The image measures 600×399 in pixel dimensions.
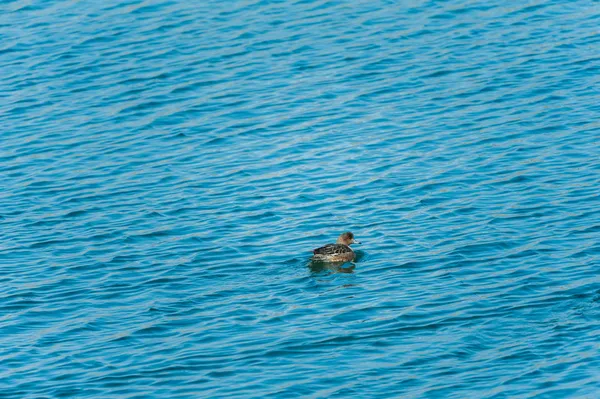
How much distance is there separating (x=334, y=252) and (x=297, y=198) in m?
4.64

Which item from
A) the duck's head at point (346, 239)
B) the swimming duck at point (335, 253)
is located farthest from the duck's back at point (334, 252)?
the duck's head at point (346, 239)

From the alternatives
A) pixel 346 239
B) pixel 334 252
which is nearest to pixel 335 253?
pixel 334 252

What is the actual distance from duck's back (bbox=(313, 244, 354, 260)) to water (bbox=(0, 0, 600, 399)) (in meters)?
0.39

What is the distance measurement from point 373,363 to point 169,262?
21.6ft

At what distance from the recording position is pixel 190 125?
106 feet

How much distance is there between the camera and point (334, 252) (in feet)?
74.6

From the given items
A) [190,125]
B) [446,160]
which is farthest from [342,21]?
[446,160]

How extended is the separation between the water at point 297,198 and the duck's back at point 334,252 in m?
0.39

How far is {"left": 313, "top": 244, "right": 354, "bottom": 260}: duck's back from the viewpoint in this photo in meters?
22.7

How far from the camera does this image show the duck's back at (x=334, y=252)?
22734 mm

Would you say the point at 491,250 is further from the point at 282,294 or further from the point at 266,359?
the point at 266,359

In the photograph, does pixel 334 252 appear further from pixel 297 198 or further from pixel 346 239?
pixel 297 198

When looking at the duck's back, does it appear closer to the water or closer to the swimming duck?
the swimming duck

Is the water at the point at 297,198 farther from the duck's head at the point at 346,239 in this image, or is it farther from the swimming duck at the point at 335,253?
the duck's head at the point at 346,239
